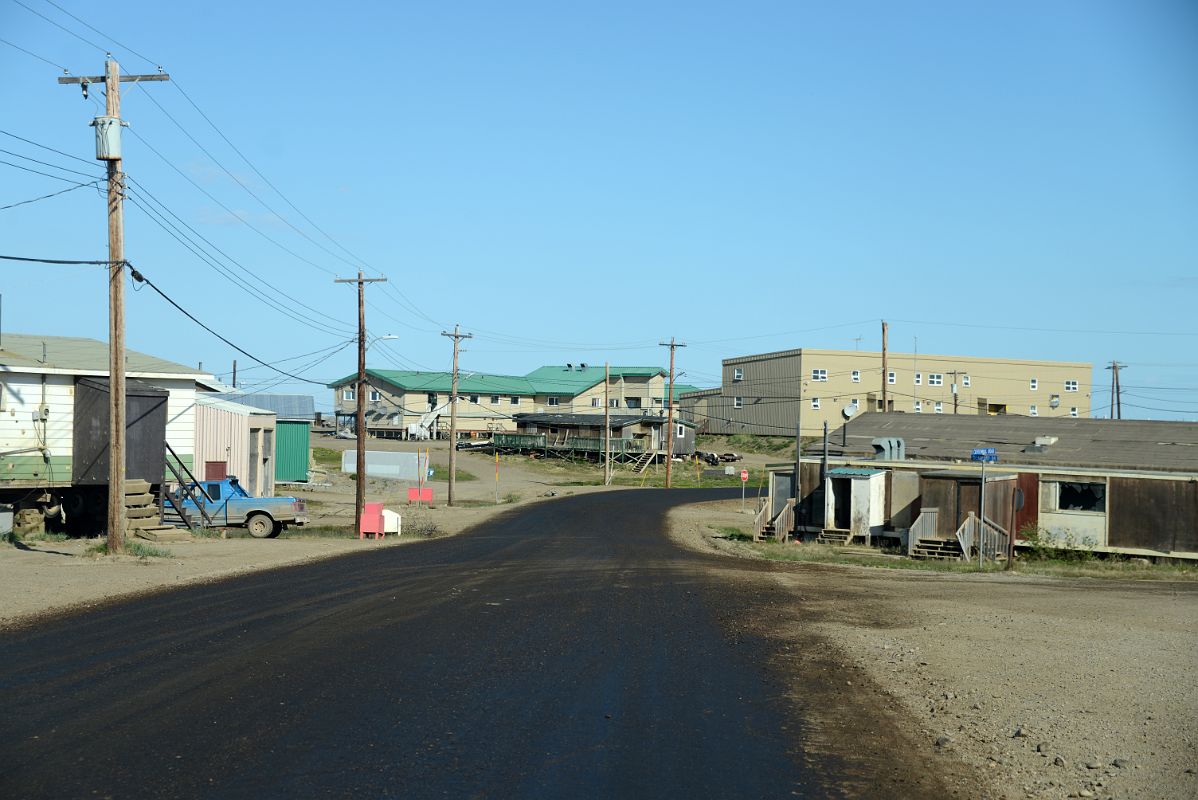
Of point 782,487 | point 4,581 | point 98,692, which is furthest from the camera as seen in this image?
point 782,487

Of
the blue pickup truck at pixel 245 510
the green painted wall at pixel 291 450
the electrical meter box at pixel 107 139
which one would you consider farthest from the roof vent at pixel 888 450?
the green painted wall at pixel 291 450

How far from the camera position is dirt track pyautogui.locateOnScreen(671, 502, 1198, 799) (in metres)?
9.00

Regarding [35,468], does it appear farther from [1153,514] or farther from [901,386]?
[901,386]

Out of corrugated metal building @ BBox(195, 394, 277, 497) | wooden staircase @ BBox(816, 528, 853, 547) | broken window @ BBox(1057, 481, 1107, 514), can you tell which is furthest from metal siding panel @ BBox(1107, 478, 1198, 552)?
corrugated metal building @ BBox(195, 394, 277, 497)

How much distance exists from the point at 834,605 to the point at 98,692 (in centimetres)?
1290

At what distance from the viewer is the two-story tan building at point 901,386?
83.4m

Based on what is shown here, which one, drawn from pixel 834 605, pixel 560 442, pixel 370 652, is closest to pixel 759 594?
pixel 834 605

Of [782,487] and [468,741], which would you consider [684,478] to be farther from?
[468,741]

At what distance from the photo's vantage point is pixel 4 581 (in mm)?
18641

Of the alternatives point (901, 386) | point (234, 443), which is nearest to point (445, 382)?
point (901, 386)

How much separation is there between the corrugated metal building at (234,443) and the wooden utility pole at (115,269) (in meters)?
13.7

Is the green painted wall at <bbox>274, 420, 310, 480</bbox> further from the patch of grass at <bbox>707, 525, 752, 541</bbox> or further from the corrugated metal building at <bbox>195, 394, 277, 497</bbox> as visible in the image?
the patch of grass at <bbox>707, 525, 752, 541</bbox>

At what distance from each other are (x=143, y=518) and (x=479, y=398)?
2972 inches

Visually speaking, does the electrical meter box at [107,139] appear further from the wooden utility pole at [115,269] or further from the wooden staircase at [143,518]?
the wooden staircase at [143,518]
